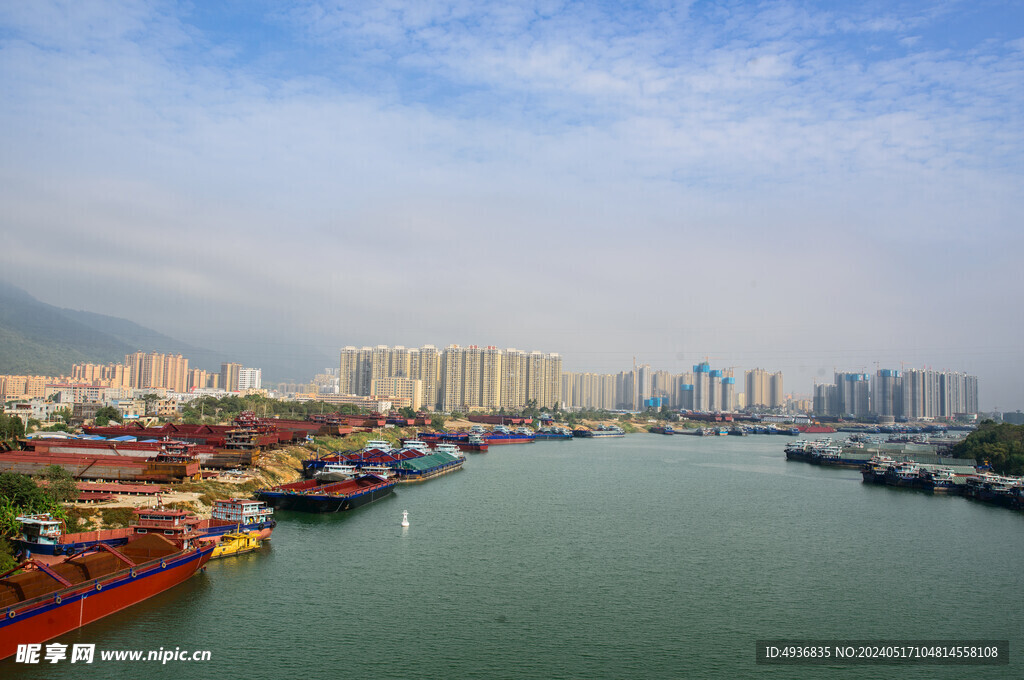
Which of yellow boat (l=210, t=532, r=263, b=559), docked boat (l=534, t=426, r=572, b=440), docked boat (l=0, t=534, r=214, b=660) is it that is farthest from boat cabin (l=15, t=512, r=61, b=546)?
docked boat (l=534, t=426, r=572, b=440)

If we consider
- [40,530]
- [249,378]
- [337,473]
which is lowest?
[337,473]

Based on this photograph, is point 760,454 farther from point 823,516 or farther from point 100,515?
point 100,515

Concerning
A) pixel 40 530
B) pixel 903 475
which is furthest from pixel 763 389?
pixel 40 530

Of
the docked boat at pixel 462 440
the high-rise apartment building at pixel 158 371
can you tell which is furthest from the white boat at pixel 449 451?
the high-rise apartment building at pixel 158 371

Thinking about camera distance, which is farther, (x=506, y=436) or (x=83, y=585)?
(x=506, y=436)

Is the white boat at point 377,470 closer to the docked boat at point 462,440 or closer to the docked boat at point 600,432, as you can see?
the docked boat at point 462,440

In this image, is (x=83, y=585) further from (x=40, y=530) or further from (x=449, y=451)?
(x=449, y=451)

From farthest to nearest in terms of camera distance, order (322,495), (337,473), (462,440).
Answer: (462,440)
(337,473)
(322,495)
